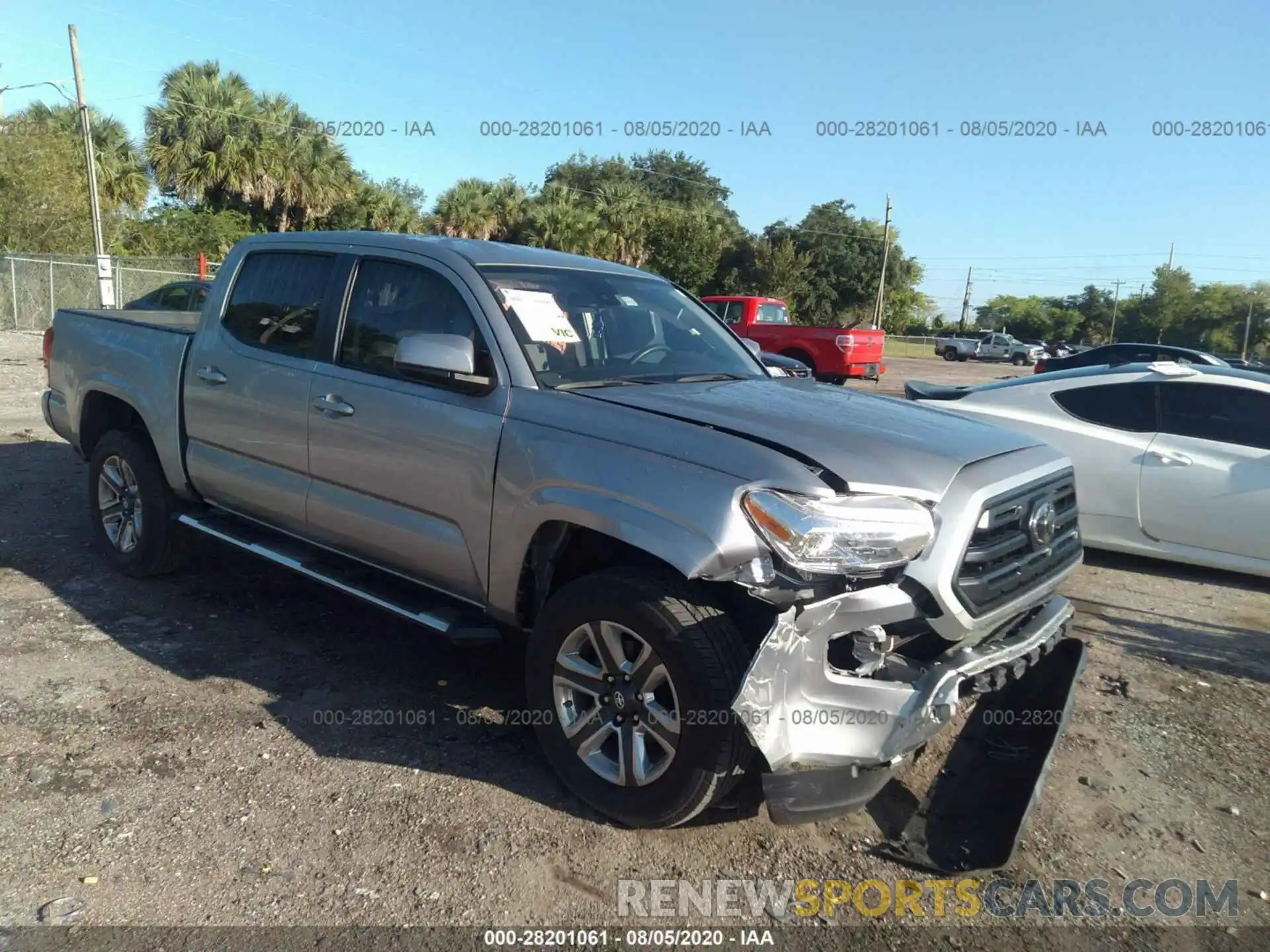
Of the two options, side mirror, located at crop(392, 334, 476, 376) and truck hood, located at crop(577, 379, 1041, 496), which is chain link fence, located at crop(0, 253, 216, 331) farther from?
truck hood, located at crop(577, 379, 1041, 496)

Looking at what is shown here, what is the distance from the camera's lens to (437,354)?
Result: 11.6 feet

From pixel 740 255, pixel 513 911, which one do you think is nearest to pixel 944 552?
pixel 513 911

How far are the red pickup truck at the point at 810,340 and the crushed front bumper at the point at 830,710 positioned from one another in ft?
53.6

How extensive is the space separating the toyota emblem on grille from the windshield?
1.46 metres

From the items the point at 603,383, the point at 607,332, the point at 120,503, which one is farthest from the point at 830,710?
the point at 120,503

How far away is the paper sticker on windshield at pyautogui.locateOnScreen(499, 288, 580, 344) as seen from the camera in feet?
12.7

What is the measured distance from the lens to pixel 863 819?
339cm

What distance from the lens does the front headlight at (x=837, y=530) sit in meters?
2.83

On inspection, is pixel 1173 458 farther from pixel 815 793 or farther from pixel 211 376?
pixel 211 376

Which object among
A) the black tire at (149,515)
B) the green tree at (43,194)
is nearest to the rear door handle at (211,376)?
the black tire at (149,515)

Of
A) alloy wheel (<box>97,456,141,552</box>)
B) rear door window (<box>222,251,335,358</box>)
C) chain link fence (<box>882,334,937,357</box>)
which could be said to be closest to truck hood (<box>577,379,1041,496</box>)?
rear door window (<box>222,251,335,358</box>)

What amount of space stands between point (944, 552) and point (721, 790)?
3.35 ft

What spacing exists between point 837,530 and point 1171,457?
432 centimetres

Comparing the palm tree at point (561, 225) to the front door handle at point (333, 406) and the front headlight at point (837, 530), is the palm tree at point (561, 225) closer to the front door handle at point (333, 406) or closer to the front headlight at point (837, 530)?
the front door handle at point (333, 406)
